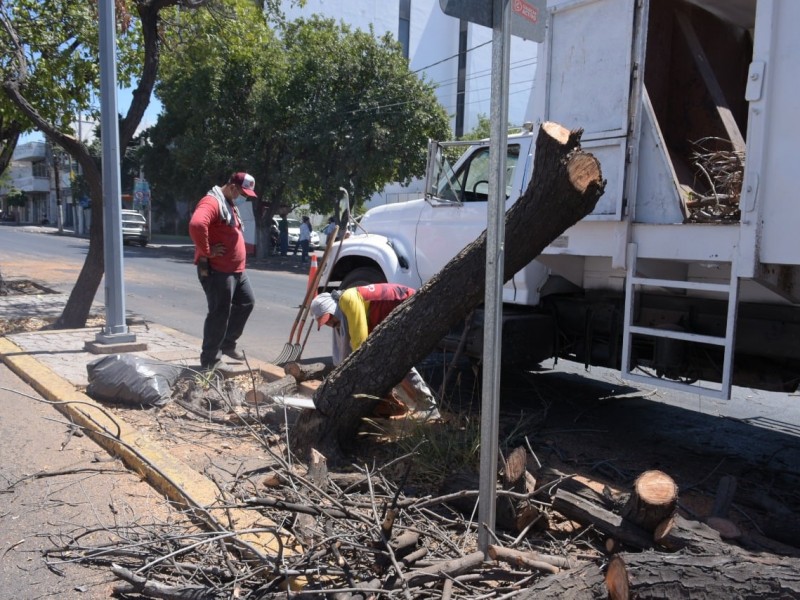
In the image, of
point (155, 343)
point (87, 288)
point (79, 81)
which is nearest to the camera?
point (155, 343)

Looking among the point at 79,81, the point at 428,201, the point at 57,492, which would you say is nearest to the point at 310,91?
the point at 79,81

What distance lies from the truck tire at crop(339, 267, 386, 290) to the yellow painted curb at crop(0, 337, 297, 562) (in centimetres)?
276

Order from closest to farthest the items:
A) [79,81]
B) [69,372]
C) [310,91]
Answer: [69,372], [79,81], [310,91]

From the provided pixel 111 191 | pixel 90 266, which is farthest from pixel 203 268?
pixel 90 266

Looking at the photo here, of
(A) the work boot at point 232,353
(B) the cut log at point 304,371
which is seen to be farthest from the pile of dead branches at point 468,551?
(A) the work boot at point 232,353

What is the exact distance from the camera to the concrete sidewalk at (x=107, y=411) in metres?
3.73

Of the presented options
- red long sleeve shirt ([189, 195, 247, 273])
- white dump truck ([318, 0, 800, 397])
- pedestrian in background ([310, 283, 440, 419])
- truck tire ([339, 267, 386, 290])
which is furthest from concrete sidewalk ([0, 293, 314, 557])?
white dump truck ([318, 0, 800, 397])

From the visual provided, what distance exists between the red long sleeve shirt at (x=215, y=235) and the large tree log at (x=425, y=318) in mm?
2315

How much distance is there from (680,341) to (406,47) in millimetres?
39478

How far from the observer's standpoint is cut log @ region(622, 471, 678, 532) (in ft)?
9.90

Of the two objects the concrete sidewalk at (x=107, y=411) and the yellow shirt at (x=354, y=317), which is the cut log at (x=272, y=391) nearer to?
the concrete sidewalk at (x=107, y=411)

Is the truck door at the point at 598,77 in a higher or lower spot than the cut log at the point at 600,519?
higher

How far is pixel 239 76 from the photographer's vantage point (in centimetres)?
2453

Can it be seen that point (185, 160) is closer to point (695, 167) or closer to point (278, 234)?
point (278, 234)
